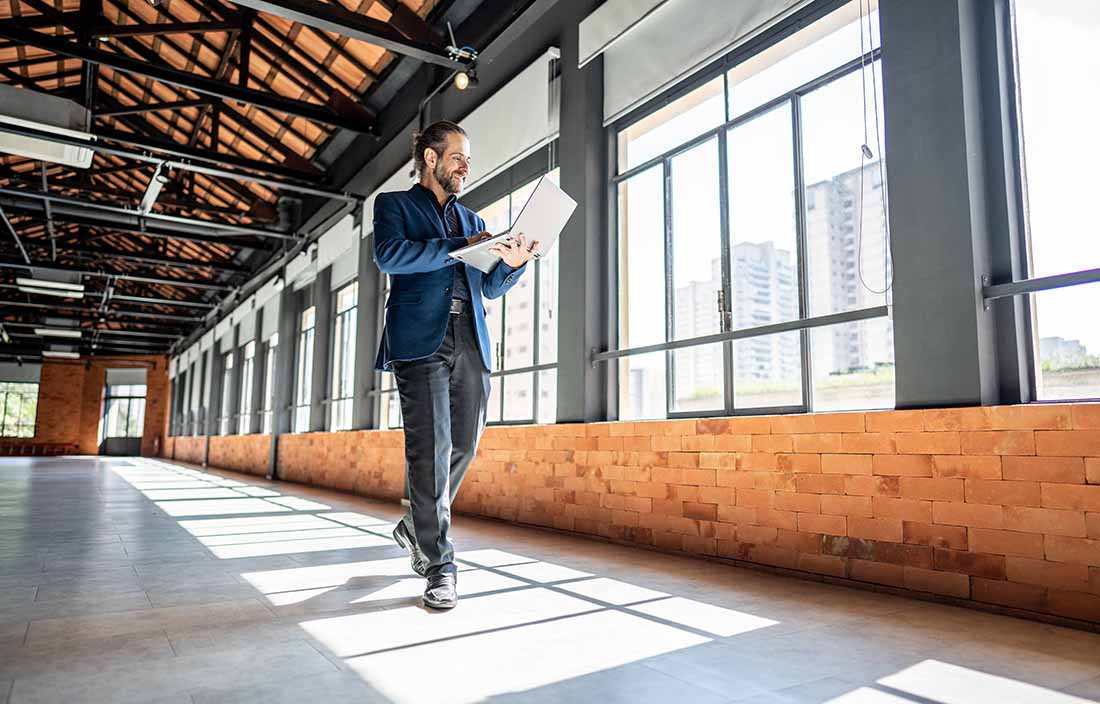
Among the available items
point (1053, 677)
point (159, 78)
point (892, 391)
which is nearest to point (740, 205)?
point (892, 391)

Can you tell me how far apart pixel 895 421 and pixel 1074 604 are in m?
0.77

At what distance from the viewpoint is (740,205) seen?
3867mm

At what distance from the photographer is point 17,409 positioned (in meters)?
24.5

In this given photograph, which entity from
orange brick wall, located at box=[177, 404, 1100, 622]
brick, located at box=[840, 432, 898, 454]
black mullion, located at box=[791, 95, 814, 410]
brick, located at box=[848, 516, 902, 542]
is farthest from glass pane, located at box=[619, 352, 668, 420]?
brick, located at box=[848, 516, 902, 542]

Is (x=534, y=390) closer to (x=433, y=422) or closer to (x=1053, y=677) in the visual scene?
(x=433, y=422)

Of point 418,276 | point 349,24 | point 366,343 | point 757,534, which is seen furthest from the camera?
point 366,343

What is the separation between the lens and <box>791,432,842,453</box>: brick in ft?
9.28

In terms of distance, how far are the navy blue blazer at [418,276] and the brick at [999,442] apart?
1.62 m

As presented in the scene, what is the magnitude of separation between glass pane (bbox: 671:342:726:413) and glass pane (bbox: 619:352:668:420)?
0.30 feet

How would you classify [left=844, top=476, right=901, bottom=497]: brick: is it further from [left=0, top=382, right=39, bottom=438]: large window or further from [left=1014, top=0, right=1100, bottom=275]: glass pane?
[left=0, top=382, right=39, bottom=438]: large window

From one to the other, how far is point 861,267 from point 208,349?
18558 mm

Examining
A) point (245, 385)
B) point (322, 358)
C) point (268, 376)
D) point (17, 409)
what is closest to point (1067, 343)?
point (322, 358)

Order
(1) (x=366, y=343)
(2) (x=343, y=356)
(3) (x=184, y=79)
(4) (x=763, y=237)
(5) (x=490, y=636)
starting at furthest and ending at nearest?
(2) (x=343, y=356), (1) (x=366, y=343), (3) (x=184, y=79), (4) (x=763, y=237), (5) (x=490, y=636)

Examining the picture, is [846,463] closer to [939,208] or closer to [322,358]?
[939,208]
